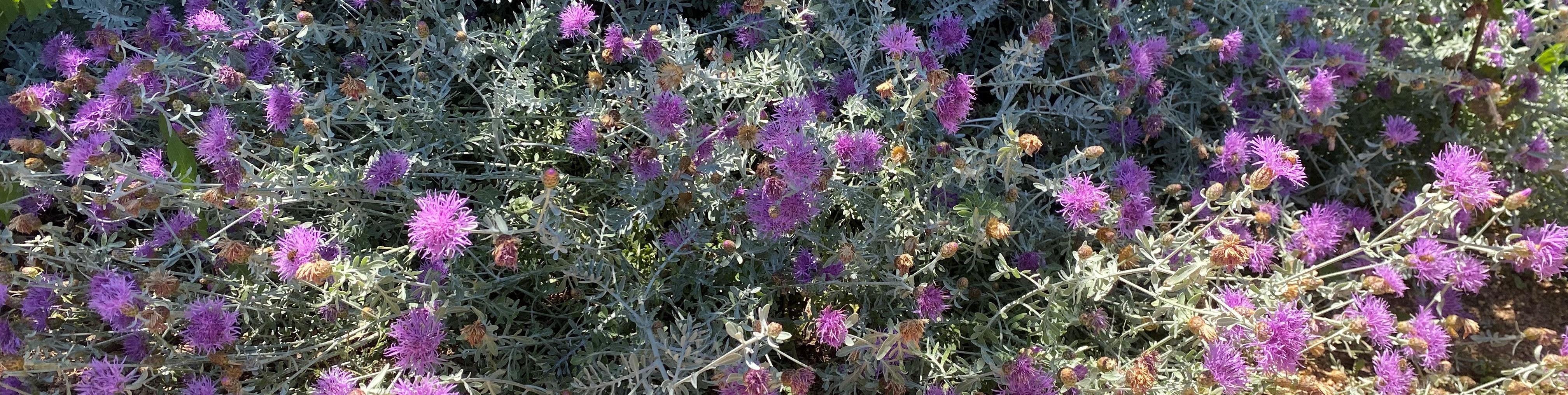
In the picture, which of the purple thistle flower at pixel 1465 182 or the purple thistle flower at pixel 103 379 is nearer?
the purple thistle flower at pixel 103 379

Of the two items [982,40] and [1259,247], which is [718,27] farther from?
[1259,247]

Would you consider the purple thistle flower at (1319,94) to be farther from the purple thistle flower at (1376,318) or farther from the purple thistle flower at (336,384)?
the purple thistle flower at (336,384)

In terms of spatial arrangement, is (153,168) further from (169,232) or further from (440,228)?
(440,228)

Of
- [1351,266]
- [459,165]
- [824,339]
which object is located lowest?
[1351,266]

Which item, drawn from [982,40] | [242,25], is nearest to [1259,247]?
[982,40]

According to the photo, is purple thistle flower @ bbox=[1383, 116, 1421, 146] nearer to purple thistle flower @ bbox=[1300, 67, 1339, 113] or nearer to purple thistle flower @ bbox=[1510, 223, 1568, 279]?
purple thistle flower @ bbox=[1300, 67, 1339, 113]

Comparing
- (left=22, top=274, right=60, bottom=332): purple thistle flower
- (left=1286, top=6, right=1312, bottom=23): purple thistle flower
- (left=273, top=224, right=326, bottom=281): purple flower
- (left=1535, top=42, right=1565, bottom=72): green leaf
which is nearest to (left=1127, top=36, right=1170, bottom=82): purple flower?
(left=1286, top=6, right=1312, bottom=23): purple thistle flower

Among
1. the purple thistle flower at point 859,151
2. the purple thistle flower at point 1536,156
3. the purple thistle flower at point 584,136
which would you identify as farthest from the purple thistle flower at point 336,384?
the purple thistle flower at point 1536,156
